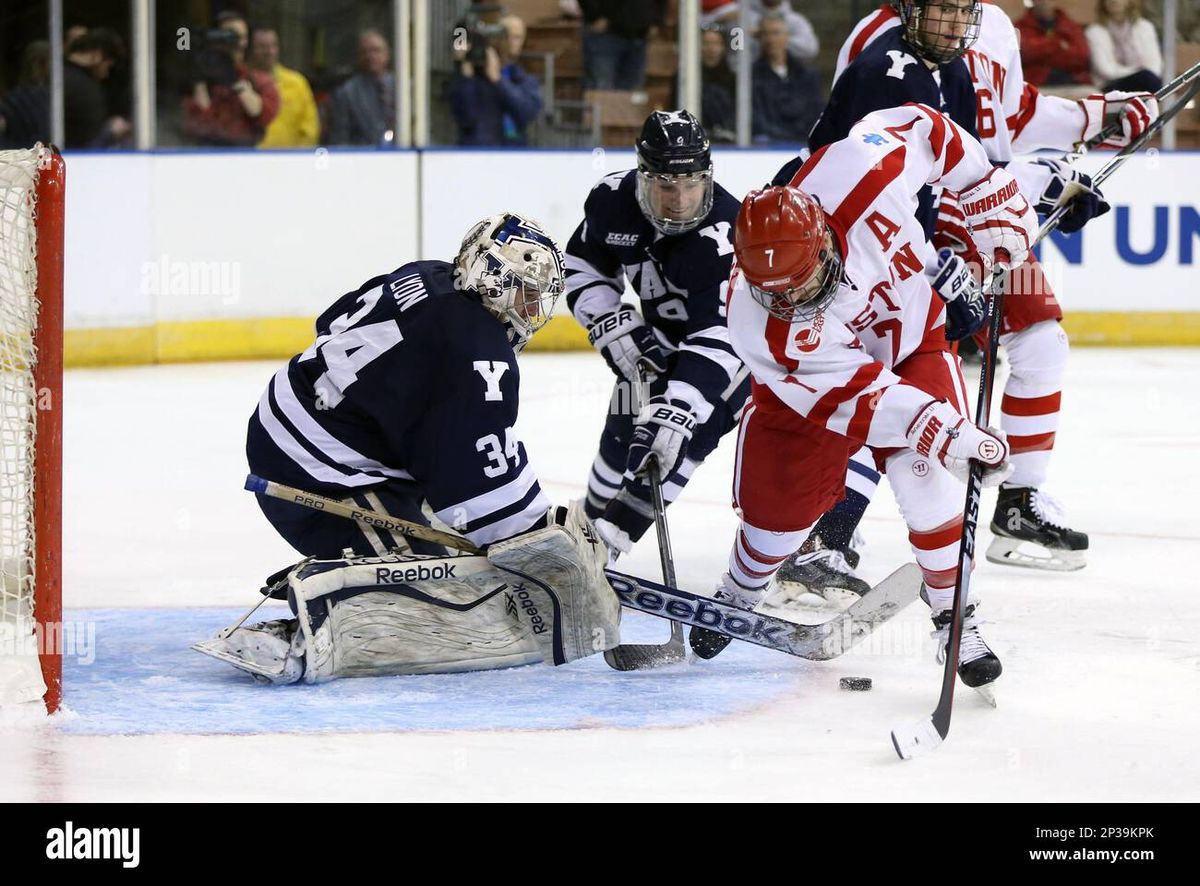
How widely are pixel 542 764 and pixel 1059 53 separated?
6.47 metres

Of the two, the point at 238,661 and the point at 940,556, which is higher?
the point at 940,556

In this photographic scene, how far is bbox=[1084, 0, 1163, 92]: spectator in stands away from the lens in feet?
27.6

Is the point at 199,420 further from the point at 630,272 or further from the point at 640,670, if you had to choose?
the point at 640,670

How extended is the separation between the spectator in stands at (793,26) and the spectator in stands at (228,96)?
213 centimetres

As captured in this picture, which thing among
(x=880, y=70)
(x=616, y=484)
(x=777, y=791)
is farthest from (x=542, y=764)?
(x=880, y=70)

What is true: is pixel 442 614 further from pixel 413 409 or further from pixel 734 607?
pixel 734 607

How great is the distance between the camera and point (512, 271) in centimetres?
317

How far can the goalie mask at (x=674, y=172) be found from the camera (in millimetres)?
3652

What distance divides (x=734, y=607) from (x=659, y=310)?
36.4 inches

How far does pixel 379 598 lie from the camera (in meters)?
3.20

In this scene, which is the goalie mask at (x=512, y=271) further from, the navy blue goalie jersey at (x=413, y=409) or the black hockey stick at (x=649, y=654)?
the black hockey stick at (x=649, y=654)

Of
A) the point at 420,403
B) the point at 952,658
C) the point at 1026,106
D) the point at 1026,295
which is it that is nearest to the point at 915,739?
the point at 952,658

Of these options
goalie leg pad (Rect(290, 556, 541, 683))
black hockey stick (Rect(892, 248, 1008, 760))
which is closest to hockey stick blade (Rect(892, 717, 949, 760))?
black hockey stick (Rect(892, 248, 1008, 760))
